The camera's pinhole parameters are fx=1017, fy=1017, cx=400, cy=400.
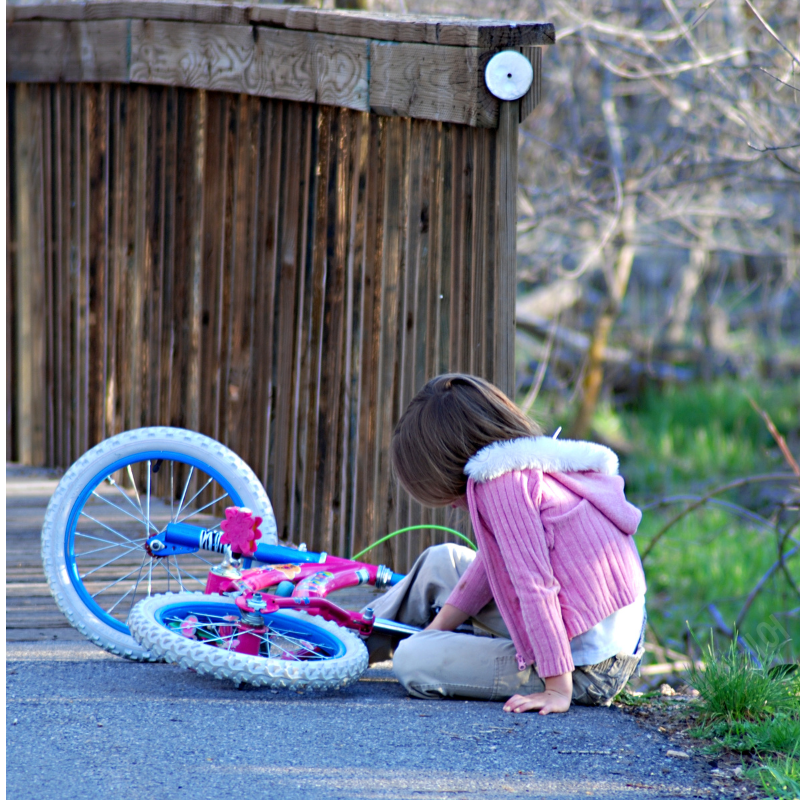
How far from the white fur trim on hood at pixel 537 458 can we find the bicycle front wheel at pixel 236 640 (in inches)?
24.2

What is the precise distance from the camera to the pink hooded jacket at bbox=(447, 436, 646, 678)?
→ 259 cm

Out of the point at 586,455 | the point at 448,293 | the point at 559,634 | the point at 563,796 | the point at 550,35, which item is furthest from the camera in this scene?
the point at 448,293

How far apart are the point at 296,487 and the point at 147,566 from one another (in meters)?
0.64

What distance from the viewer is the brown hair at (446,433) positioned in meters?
2.70

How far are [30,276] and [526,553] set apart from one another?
3572mm

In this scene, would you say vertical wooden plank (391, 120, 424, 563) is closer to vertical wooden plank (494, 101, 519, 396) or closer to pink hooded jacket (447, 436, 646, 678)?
vertical wooden plank (494, 101, 519, 396)

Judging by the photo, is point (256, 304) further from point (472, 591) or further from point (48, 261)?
point (472, 591)

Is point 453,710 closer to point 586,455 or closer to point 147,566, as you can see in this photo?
point 586,455

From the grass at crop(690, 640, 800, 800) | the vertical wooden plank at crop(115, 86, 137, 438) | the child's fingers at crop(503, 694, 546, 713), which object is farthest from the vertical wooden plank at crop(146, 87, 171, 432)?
the grass at crop(690, 640, 800, 800)

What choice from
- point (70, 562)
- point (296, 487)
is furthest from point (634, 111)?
point (70, 562)

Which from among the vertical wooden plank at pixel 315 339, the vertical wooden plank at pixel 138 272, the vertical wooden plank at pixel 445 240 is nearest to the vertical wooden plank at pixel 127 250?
the vertical wooden plank at pixel 138 272

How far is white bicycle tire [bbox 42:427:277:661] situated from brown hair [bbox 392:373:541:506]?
70 cm

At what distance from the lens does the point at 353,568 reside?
306 centimetres

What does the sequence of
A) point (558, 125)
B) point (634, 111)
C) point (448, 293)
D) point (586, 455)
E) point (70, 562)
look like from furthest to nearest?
point (634, 111) → point (558, 125) → point (448, 293) → point (70, 562) → point (586, 455)
